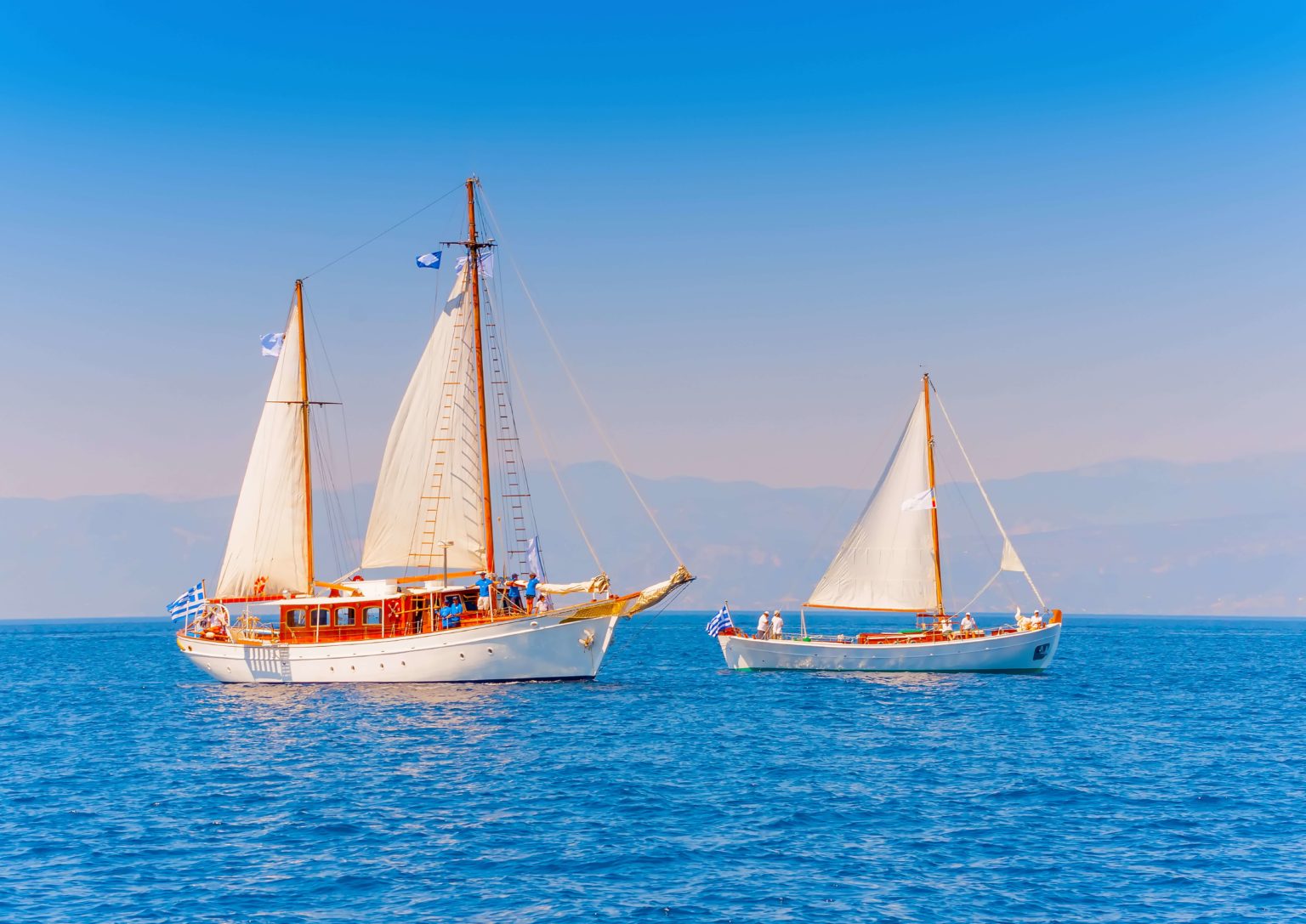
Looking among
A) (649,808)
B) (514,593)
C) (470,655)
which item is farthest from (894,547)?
(649,808)

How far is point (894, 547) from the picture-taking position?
228ft

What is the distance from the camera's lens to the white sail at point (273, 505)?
6231cm

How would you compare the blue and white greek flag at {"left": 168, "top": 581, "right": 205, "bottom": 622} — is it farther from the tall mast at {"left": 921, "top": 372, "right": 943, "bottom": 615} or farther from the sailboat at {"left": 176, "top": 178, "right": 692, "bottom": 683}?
the tall mast at {"left": 921, "top": 372, "right": 943, "bottom": 615}

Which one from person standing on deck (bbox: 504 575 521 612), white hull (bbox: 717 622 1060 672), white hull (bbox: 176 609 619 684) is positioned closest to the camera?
white hull (bbox: 176 609 619 684)

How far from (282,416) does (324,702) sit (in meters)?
17.1

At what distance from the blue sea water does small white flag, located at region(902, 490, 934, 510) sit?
13.9 metres

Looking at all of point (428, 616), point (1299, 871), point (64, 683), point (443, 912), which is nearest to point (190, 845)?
point (443, 912)

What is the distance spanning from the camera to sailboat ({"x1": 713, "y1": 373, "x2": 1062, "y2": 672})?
68000 mm

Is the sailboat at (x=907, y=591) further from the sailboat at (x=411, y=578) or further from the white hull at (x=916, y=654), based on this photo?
the sailboat at (x=411, y=578)

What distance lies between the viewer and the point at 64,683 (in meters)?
82.6

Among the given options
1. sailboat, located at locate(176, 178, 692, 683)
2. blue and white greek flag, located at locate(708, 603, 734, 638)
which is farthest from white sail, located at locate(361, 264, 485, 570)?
blue and white greek flag, located at locate(708, 603, 734, 638)

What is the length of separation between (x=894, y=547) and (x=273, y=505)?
3646 centimetres

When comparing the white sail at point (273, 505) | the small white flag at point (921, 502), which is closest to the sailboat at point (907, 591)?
the small white flag at point (921, 502)

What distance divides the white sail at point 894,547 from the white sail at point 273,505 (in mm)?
30681
